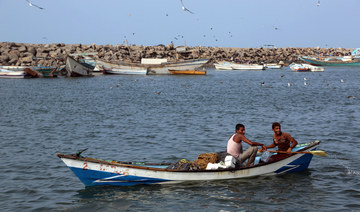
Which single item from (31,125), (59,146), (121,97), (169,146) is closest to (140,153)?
(169,146)

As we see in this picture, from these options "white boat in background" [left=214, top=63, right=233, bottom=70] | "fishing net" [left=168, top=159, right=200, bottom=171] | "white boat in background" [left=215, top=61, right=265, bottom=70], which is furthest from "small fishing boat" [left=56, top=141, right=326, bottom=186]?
"white boat in background" [left=214, top=63, right=233, bottom=70]

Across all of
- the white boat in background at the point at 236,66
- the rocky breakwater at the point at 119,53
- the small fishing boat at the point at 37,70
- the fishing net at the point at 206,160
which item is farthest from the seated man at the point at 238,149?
the white boat in background at the point at 236,66

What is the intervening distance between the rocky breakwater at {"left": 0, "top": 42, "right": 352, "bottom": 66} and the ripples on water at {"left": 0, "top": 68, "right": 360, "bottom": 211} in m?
44.7

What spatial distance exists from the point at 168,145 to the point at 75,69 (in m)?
56.5

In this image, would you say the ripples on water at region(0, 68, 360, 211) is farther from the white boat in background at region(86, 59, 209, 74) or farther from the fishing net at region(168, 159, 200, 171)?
the white boat in background at region(86, 59, 209, 74)

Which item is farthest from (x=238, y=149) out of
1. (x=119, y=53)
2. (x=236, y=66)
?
(x=236, y=66)

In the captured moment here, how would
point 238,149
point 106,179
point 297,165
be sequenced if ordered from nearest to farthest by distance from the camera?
point 106,179 < point 238,149 < point 297,165

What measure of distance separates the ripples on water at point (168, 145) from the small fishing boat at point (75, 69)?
107 ft

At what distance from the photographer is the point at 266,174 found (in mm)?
13453

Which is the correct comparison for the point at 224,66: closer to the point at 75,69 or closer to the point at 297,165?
the point at 75,69

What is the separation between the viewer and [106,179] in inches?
484

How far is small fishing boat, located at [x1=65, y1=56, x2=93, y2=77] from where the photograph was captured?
2754 inches

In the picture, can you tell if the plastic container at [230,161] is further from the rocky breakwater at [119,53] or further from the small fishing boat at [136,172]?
the rocky breakwater at [119,53]

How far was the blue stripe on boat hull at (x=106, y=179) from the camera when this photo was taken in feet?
39.8
